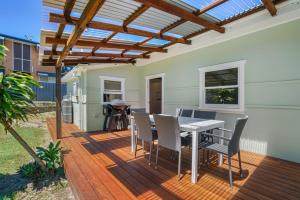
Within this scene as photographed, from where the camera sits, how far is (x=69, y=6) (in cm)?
235

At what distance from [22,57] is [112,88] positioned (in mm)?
12601

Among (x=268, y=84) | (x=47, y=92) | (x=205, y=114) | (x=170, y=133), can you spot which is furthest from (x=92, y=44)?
(x=47, y=92)

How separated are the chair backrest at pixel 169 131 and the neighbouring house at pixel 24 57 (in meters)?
14.8

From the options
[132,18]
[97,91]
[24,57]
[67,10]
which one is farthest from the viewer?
[24,57]

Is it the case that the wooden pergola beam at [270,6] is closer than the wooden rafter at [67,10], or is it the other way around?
the wooden rafter at [67,10]

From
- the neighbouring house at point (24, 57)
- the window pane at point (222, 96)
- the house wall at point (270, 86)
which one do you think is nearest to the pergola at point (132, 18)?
the house wall at point (270, 86)

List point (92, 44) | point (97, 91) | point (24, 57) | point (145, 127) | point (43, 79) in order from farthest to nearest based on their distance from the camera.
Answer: point (43, 79) → point (24, 57) → point (97, 91) → point (92, 44) → point (145, 127)

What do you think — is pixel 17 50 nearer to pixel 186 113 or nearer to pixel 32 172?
pixel 32 172

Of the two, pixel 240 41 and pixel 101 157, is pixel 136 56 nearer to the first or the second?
pixel 240 41

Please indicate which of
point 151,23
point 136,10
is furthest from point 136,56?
point 136,10

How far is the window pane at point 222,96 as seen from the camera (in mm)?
4175

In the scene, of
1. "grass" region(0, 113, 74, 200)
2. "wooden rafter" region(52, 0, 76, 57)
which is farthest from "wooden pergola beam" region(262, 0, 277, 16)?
"grass" region(0, 113, 74, 200)

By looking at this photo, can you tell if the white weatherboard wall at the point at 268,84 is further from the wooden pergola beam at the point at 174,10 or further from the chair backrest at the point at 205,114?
the wooden pergola beam at the point at 174,10

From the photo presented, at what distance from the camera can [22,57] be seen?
14.5 m
